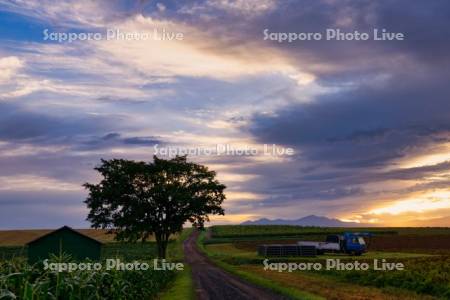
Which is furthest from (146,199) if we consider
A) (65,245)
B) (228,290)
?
(228,290)

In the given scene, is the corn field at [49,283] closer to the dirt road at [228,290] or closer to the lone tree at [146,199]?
the dirt road at [228,290]

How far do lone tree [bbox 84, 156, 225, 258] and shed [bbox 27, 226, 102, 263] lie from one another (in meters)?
16.6

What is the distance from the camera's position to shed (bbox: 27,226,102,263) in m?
54.1

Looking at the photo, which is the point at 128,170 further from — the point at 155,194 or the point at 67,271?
the point at 67,271

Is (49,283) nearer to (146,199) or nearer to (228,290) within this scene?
(228,290)

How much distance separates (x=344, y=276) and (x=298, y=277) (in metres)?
3.62

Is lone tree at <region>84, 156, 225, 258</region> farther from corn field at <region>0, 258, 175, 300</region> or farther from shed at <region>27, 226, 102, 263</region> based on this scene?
corn field at <region>0, 258, 175, 300</region>

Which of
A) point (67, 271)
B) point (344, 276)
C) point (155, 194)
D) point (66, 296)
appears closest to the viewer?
point (66, 296)

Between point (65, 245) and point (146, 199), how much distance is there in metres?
A: 20.0

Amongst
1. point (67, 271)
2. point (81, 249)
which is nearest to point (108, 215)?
point (81, 249)

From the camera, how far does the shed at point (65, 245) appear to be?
54.1m

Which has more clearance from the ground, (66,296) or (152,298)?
(66,296)

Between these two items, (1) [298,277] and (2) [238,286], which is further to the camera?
(1) [298,277]

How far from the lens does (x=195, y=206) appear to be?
244 feet
